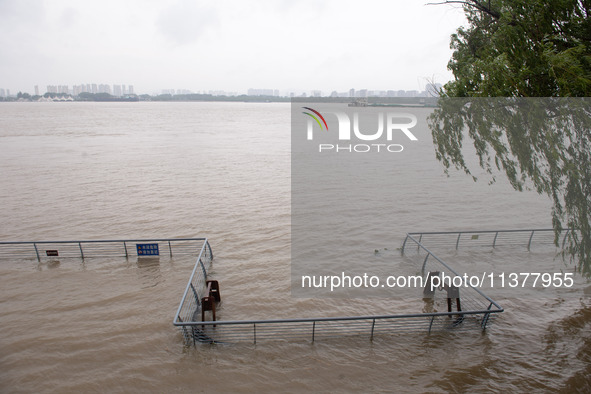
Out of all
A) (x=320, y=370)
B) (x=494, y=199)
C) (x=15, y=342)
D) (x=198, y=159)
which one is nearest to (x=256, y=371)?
(x=320, y=370)

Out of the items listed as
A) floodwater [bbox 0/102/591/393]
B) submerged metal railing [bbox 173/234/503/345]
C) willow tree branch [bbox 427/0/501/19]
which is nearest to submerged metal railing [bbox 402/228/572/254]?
floodwater [bbox 0/102/591/393]

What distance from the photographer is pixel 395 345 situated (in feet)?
32.9

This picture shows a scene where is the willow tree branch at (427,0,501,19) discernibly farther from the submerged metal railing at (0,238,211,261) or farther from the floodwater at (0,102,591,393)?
the submerged metal railing at (0,238,211,261)

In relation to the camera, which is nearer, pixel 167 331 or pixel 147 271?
pixel 167 331

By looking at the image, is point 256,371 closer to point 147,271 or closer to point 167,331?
point 167,331

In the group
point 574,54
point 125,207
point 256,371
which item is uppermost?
point 574,54

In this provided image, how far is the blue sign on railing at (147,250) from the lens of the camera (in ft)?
49.2

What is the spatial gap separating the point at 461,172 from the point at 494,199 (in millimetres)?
9886

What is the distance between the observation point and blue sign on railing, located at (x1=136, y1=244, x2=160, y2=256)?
14984mm

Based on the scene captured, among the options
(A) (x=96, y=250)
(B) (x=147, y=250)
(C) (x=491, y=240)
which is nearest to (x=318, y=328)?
(B) (x=147, y=250)

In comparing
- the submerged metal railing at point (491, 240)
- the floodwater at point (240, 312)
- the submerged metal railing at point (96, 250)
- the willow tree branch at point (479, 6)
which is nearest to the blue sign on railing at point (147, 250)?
the submerged metal railing at point (96, 250)

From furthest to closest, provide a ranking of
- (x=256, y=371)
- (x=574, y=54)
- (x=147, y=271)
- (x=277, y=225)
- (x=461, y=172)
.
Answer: (x=461, y=172), (x=277, y=225), (x=147, y=271), (x=256, y=371), (x=574, y=54)

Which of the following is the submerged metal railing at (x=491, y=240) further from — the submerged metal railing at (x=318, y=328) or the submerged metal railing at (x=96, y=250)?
the submerged metal railing at (x=96, y=250)

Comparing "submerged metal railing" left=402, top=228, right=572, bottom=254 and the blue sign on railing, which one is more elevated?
the blue sign on railing
